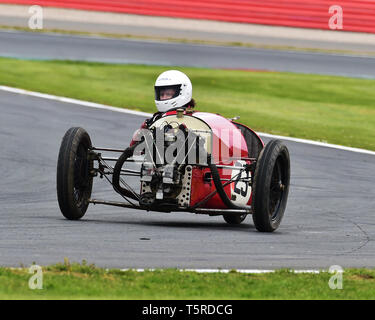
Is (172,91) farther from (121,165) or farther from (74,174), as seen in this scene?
(74,174)

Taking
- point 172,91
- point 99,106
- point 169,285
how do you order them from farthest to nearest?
1. point 99,106
2. point 172,91
3. point 169,285

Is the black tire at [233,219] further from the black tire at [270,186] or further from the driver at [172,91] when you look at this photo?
the driver at [172,91]

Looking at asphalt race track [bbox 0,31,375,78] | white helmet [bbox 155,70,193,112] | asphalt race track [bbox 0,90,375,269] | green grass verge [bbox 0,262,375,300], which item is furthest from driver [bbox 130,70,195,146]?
asphalt race track [bbox 0,31,375,78]

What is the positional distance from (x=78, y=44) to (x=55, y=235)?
20.7 metres

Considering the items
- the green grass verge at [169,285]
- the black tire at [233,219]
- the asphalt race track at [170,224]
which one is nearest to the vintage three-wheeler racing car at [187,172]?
the asphalt race track at [170,224]

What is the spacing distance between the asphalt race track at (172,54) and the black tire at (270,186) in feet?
56.5

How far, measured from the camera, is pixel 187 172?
9.63m

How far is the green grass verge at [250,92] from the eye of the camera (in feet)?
63.2

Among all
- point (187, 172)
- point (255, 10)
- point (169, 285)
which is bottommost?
point (169, 285)

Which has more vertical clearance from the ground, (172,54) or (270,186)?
(172,54)

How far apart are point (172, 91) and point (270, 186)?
5.63 feet

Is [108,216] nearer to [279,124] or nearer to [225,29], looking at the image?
[279,124]

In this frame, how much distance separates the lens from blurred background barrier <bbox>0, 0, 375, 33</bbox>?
105 feet

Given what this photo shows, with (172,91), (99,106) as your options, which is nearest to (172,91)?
(172,91)
